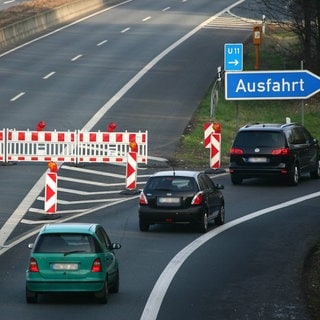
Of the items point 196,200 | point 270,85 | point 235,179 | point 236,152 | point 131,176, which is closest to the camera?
point 196,200

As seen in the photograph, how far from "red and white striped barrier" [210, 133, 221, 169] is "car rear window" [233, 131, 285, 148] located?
221 centimetres

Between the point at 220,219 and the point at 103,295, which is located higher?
the point at 103,295

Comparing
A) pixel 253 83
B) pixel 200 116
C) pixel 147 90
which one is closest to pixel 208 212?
pixel 253 83

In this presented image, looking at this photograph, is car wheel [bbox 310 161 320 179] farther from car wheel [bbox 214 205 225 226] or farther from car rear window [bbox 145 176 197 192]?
car rear window [bbox 145 176 197 192]

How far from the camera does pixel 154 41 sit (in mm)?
61875

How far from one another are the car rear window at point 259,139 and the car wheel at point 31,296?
1715 cm

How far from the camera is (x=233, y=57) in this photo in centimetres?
4197

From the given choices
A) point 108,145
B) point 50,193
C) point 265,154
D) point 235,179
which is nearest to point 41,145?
point 108,145

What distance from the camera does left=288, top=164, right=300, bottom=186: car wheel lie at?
34.6 m

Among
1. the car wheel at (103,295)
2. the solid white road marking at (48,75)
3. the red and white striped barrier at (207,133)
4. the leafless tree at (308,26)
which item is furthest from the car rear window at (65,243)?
the solid white road marking at (48,75)

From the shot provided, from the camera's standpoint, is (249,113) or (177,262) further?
(249,113)

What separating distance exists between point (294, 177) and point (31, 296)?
58.0 ft

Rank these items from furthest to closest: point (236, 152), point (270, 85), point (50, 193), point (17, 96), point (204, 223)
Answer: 1. point (17, 96)
2. point (270, 85)
3. point (236, 152)
4. point (50, 193)
5. point (204, 223)

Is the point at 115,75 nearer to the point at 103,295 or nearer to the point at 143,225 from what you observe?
the point at 143,225
